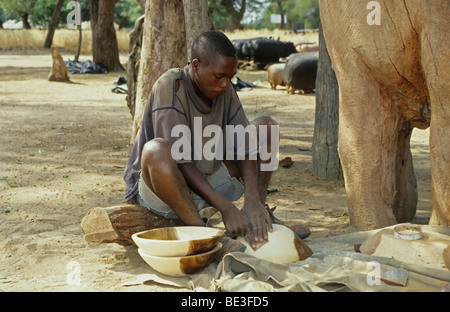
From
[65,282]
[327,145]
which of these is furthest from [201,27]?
[65,282]

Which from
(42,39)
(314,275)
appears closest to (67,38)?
(42,39)

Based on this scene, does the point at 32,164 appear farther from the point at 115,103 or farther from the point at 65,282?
the point at 115,103

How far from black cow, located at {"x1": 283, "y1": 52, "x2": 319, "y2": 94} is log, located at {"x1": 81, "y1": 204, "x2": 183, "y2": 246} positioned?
8060 millimetres

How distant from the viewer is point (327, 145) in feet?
18.6

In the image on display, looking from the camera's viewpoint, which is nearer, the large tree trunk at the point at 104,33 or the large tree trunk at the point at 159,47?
the large tree trunk at the point at 159,47

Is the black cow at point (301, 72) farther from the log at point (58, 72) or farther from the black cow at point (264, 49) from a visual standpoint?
the log at point (58, 72)

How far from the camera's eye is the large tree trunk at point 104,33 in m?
15.6

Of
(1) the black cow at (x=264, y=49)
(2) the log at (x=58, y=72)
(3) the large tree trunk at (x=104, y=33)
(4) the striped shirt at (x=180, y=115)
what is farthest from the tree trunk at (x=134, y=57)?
(1) the black cow at (x=264, y=49)

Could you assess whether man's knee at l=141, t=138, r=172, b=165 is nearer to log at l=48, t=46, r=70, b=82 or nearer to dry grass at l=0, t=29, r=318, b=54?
log at l=48, t=46, r=70, b=82

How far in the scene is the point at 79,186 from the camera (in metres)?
5.22

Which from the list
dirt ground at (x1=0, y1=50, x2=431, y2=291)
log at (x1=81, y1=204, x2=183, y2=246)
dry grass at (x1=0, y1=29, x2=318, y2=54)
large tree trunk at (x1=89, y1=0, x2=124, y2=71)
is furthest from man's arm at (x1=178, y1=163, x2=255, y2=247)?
dry grass at (x1=0, y1=29, x2=318, y2=54)

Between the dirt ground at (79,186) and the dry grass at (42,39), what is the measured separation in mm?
14880

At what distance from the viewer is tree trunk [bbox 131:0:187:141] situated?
222 inches
